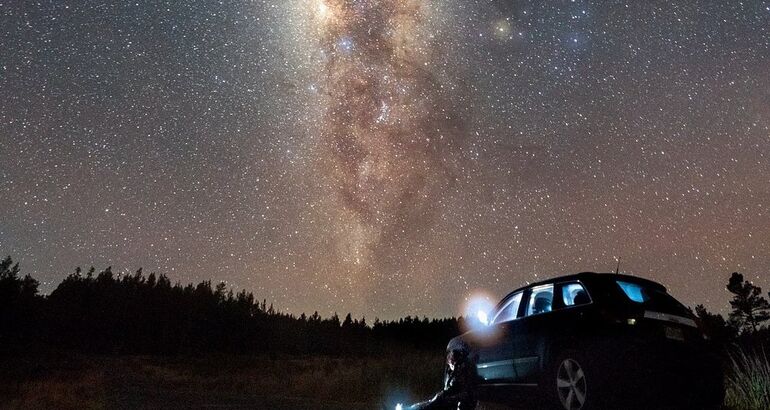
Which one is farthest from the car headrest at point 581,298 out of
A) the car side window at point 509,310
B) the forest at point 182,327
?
the forest at point 182,327

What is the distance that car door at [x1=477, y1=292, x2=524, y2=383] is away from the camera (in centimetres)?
789

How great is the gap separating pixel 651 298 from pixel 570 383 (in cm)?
147

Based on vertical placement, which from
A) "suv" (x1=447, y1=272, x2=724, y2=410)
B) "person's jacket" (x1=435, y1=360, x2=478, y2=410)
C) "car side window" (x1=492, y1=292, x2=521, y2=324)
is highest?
"car side window" (x1=492, y1=292, x2=521, y2=324)

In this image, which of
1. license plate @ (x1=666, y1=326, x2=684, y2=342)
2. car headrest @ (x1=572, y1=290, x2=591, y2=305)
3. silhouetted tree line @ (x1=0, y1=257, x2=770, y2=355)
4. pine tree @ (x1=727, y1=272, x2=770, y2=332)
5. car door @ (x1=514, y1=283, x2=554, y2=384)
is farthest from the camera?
silhouetted tree line @ (x1=0, y1=257, x2=770, y2=355)

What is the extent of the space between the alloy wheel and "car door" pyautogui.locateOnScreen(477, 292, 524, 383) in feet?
2.71

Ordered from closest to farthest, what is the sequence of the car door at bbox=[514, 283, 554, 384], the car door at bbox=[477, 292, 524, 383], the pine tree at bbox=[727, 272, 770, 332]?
the car door at bbox=[514, 283, 554, 384] → the car door at bbox=[477, 292, 524, 383] → the pine tree at bbox=[727, 272, 770, 332]

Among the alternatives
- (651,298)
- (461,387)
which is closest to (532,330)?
(651,298)

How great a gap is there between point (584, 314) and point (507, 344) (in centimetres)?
150

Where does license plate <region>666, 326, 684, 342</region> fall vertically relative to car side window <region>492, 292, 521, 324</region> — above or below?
below

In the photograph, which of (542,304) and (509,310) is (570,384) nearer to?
(542,304)

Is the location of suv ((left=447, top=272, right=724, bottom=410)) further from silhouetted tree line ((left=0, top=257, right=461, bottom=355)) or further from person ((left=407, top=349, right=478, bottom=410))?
silhouetted tree line ((left=0, top=257, right=461, bottom=355))

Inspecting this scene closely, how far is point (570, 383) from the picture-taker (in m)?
6.80

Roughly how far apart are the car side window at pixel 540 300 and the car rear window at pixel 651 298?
44.1 inches

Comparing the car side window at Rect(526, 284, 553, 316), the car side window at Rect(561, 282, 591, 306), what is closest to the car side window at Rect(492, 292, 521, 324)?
the car side window at Rect(526, 284, 553, 316)
